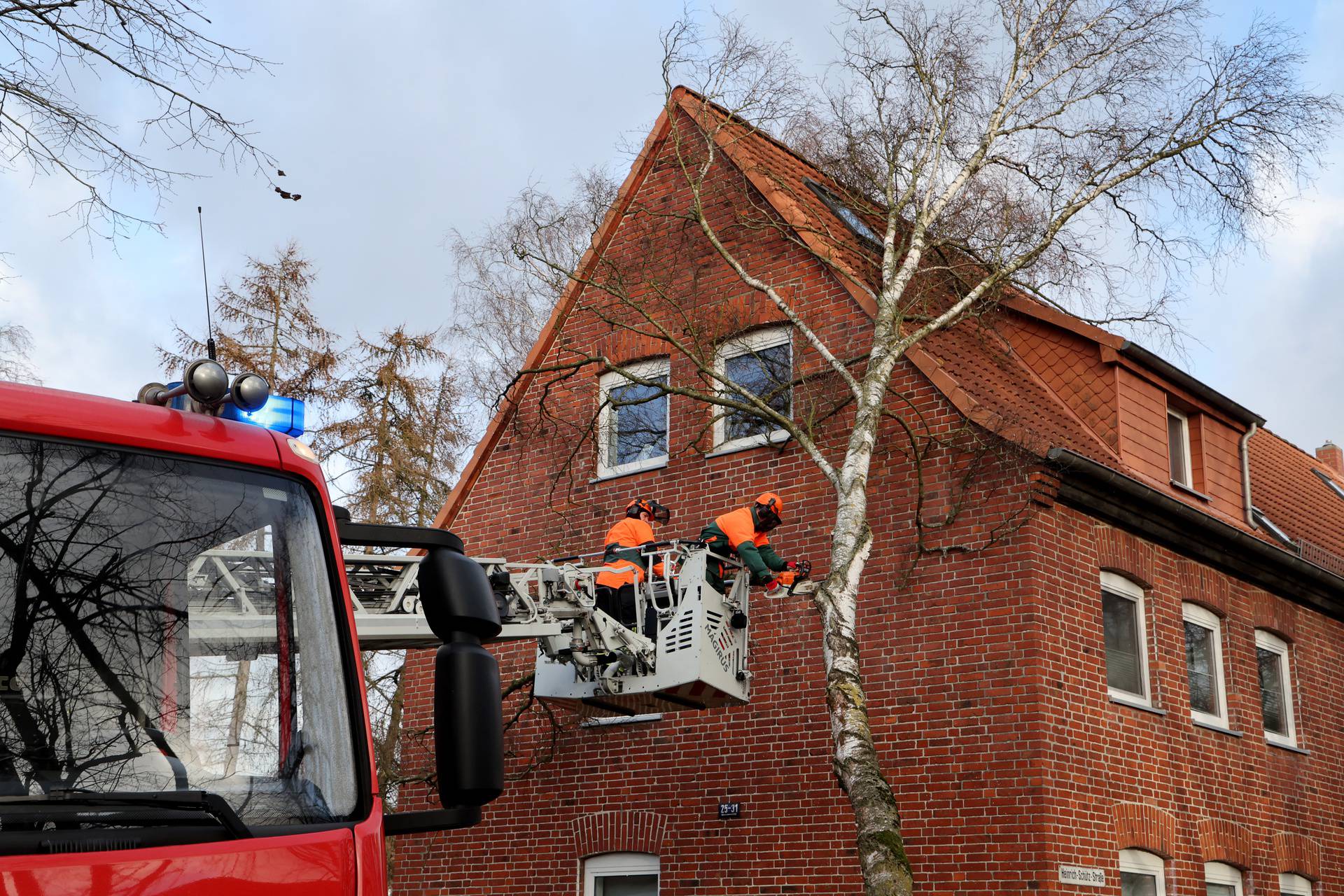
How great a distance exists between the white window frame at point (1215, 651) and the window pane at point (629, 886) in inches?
229

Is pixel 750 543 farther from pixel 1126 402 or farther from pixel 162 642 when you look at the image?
pixel 162 642

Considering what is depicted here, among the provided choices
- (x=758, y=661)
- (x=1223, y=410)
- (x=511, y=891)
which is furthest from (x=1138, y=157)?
(x=511, y=891)

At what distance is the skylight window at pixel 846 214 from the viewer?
15602mm

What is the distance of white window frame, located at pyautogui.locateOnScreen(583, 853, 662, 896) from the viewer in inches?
567

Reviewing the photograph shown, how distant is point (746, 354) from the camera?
15.2 meters

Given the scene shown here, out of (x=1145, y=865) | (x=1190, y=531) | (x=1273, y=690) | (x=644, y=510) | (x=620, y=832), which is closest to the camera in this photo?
(x=644, y=510)

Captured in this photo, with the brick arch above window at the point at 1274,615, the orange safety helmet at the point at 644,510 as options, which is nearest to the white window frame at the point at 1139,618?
the brick arch above window at the point at 1274,615

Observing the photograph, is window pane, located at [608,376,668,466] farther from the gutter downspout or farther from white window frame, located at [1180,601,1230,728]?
the gutter downspout

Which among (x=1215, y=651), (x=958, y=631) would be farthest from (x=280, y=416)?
(x=1215, y=651)

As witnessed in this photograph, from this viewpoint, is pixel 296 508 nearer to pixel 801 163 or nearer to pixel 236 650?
pixel 236 650

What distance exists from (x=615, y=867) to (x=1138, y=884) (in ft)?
16.7

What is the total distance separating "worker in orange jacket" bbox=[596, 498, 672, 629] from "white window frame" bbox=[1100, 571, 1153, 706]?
480 cm

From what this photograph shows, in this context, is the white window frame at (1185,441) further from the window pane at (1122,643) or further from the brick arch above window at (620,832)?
the brick arch above window at (620,832)

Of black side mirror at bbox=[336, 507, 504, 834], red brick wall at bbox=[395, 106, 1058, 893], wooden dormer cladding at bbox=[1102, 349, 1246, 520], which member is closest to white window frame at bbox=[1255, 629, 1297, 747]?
wooden dormer cladding at bbox=[1102, 349, 1246, 520]
